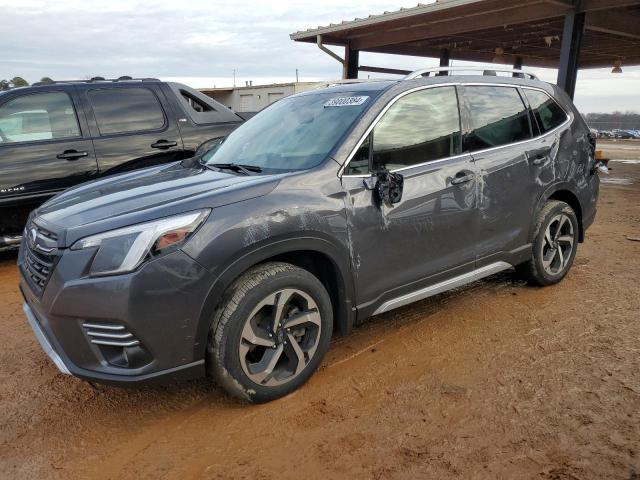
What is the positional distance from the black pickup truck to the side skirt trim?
2.59m

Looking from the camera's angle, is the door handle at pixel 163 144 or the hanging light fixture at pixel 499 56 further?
the hanging light fixture at pixel 499 56

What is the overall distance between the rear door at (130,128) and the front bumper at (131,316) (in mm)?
3433

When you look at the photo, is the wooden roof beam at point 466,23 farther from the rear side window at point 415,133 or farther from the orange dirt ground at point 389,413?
the orange dirt ground at point 389,413

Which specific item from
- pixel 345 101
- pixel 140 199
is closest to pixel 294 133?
pixel 345 101

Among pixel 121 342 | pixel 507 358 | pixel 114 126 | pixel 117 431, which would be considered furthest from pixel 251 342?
pixel 114 126

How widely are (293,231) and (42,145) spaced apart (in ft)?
12.7

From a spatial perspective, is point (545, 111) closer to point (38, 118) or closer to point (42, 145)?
point (42, 145)

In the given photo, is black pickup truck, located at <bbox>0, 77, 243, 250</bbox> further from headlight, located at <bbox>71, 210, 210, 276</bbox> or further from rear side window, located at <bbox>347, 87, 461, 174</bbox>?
headlight, located at <bbox>71, 210, 210, 276</bbox>

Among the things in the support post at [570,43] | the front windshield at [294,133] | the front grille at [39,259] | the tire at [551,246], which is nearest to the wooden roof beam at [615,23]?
the support post at [570,43]

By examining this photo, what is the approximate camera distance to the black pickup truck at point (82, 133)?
526 centimetres

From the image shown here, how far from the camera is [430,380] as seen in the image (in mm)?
3146

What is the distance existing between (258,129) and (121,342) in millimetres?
2039

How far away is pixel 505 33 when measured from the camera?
40.4 feet

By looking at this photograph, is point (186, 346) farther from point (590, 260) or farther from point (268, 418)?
point (590, 260)
